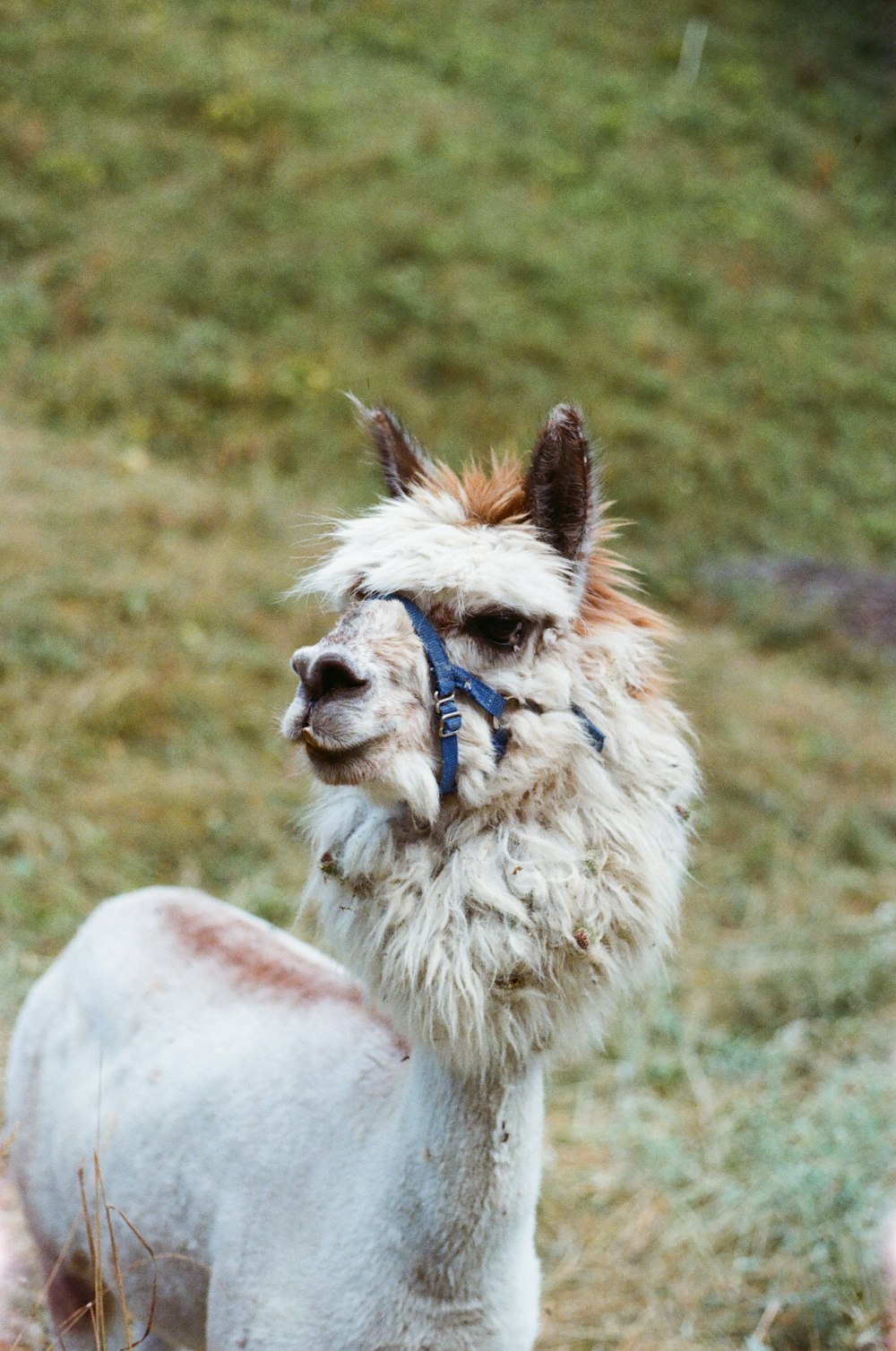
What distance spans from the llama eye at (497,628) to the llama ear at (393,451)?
40 centimetres

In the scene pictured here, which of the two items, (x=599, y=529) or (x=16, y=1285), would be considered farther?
(x=16, y=1285)

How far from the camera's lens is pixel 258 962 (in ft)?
8.25

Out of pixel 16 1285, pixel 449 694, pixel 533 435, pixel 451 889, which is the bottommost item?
pixel 16 1285

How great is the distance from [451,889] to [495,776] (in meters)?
0.20

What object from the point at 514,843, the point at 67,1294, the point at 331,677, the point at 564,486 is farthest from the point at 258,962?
the point at 564,486

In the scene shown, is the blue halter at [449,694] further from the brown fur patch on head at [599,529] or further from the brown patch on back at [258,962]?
the brown patch on back at [258,962]

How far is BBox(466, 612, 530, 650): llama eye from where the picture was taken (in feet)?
6.02

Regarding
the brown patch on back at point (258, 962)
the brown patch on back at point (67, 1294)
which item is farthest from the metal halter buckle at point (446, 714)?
the brown patch on back at point (67, 1294)

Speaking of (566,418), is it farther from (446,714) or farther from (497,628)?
(446,714)

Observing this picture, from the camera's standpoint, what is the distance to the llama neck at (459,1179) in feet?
5.96

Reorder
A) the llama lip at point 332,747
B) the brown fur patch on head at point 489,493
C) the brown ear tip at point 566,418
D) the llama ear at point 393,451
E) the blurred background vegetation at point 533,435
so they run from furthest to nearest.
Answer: the blurred background vegetation at point 533,435
the llama ear at point 393,451
the brown fur patch on head at point 489,493
the brown ear tip at point 566,418
the llama lip at point 332,747

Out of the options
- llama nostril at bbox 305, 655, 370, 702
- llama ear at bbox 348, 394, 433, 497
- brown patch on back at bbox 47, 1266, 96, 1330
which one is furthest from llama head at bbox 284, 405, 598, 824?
brown patch on back at bbox 47, 1266, 96, 1330

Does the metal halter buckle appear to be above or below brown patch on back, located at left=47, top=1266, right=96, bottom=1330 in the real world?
above

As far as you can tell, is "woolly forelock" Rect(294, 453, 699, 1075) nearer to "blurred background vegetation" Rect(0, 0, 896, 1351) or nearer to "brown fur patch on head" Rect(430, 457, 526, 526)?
"brown fur patch on head" Rect(430, 457, 526, 526)
